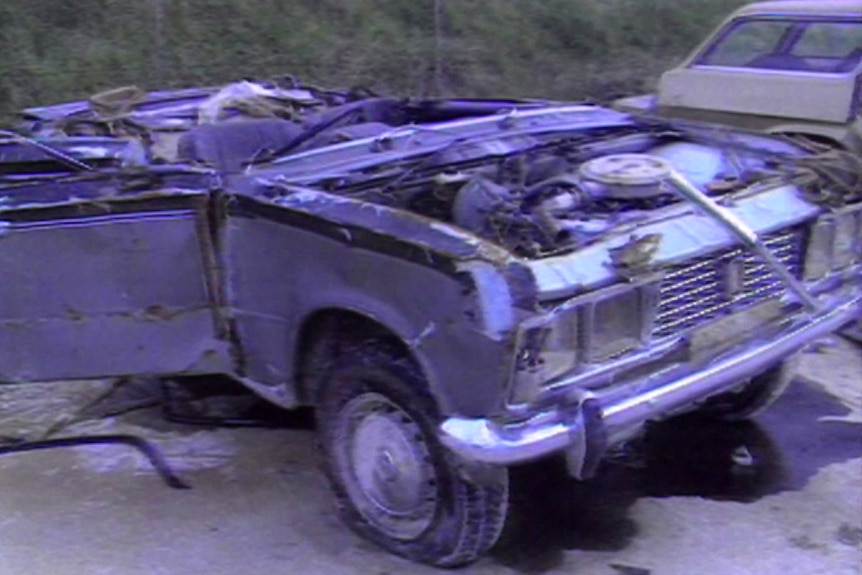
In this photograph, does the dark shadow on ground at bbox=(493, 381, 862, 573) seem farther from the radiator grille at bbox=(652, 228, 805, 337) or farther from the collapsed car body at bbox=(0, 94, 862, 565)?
the radiator grille at bbox=(652, 228, 805, 337)

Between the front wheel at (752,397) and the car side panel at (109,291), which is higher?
the car side panel at (109,291)

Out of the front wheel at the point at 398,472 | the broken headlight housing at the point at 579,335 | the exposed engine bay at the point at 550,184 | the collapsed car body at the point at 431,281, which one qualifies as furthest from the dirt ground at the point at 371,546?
the exposed engine bay at the point at 550,184

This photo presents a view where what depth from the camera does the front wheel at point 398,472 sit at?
3.83 m

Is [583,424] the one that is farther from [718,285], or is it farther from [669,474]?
[669,474]

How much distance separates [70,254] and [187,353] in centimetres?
57

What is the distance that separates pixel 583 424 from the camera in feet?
11.9

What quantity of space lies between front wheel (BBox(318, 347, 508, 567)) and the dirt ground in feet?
0.40

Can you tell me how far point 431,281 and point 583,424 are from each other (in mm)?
637

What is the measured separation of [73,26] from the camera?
10812 millimetres

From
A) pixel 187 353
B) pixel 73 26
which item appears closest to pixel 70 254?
pixel 187 353

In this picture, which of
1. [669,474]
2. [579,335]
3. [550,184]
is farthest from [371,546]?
[550,184]

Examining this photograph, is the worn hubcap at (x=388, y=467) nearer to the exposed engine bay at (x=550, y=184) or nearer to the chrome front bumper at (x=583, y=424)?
the chrome front bumper at (x=583, y=424)

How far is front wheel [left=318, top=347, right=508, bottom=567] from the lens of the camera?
3.83m

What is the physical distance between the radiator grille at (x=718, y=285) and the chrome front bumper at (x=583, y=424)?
0.18m
